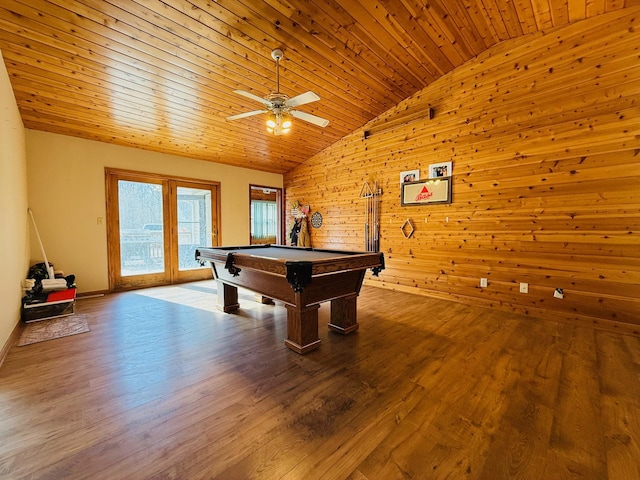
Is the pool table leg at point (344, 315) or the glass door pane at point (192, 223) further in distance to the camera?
the glass door pane at point (192, 223)

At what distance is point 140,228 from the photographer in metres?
5.09

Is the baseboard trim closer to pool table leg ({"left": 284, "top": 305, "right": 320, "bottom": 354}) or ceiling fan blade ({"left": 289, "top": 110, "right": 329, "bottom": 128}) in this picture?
pool table leg ({"left": 284, "top": 305, "right": 320, "bottom": 354})

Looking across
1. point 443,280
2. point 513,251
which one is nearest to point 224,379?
point 443,280

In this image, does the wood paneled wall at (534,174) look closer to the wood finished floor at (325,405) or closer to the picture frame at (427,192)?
the picture frame at (427,192)

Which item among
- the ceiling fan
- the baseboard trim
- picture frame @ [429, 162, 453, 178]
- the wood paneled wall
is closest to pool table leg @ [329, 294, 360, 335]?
the ceiling fan

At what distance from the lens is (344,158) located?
18.8ft

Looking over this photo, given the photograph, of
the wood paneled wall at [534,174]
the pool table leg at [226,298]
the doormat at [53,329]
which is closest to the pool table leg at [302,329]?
the pool table leg at [226,298]

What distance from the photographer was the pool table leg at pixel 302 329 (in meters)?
2.48

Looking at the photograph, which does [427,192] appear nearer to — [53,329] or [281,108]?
[281,108]

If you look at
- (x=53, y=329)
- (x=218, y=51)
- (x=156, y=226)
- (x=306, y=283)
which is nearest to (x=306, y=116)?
(x=218, y=51)

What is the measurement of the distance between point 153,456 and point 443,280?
4.07 m

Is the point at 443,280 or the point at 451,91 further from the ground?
the point at 451,91

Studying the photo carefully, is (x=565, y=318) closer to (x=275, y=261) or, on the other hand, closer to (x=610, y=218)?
(x=610, y=218)

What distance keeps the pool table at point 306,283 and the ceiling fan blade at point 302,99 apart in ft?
4.70
